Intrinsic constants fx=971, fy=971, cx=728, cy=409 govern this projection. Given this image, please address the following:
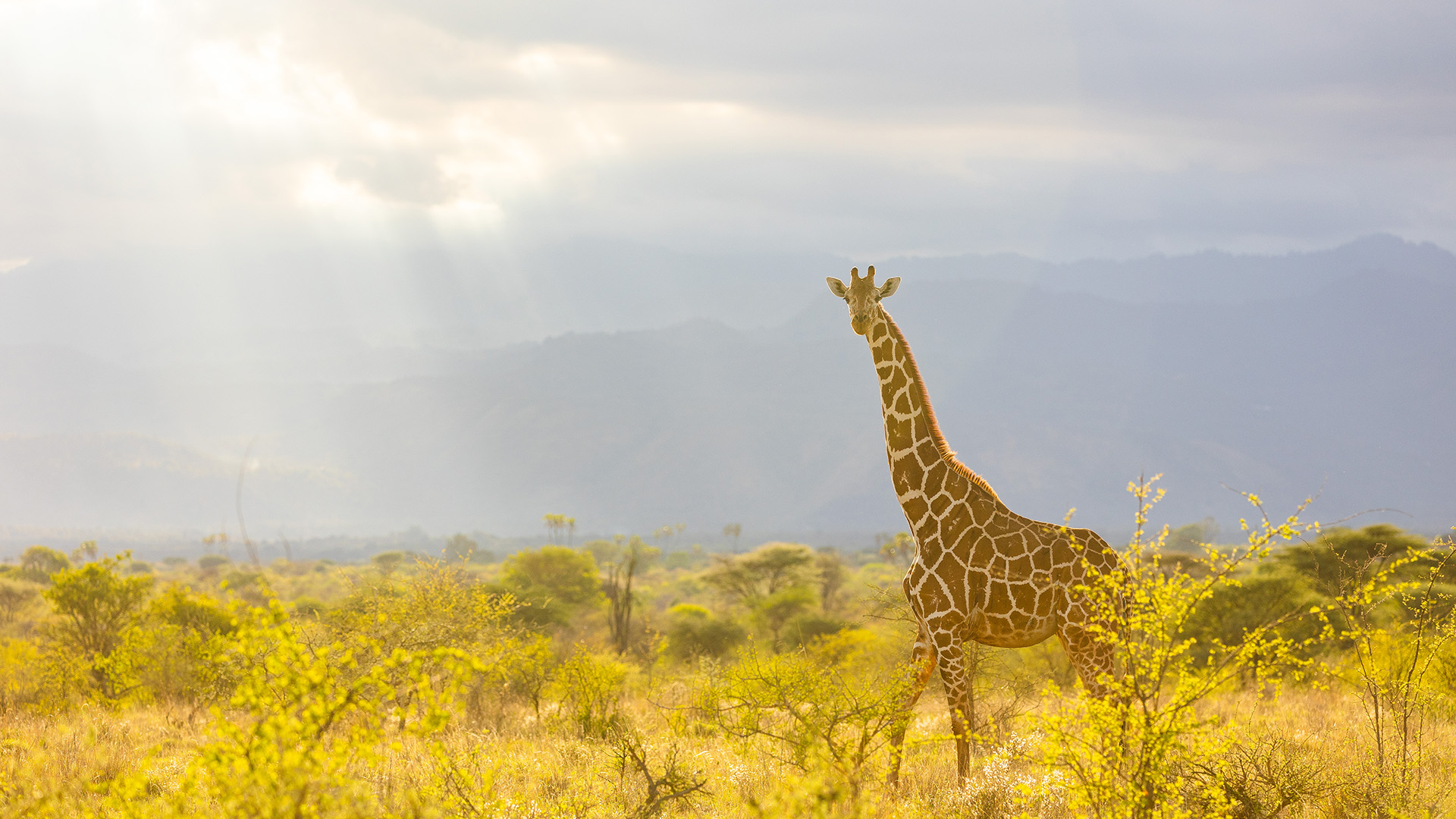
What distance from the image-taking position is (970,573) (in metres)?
8.81

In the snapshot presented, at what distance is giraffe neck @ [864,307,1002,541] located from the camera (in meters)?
9.29

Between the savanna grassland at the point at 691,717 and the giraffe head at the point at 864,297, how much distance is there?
10.8ft

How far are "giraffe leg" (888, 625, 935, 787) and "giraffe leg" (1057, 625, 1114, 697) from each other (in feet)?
3.86

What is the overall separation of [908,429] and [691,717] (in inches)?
226

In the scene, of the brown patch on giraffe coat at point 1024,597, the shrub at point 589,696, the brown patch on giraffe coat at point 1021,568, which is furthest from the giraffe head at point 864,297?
the shrub at point 589,696

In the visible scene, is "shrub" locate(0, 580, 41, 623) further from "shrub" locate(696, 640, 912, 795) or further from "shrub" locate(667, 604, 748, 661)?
"shrub" locate(696, 640, 912, 795)

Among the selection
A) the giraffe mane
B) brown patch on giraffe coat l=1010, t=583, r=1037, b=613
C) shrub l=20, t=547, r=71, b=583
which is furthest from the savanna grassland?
shrub l=20, t=547, r=71, b=583

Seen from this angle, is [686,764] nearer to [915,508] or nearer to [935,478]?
[915,508]

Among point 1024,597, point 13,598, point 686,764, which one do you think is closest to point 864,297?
point 1024,597

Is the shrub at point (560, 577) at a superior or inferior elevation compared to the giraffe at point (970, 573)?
inferior

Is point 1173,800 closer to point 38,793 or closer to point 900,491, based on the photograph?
point 900,491

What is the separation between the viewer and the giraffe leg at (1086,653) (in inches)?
340

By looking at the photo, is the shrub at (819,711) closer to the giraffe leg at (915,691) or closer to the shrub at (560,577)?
the giraffe leg at (915,691)

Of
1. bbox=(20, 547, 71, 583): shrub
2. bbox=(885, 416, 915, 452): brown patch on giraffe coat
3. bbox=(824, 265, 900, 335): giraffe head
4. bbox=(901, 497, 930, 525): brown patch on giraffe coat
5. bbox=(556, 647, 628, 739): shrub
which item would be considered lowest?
bbox=(20, 547, 71, 583): shrub
